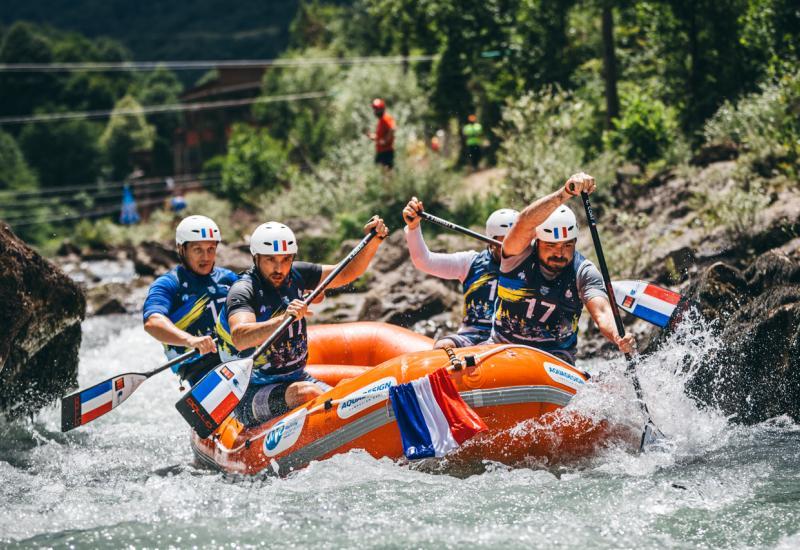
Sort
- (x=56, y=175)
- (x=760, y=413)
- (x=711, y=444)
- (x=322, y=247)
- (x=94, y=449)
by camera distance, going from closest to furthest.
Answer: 1. (x=711, y=444)
2. (x=760, y=413)
3. (x=94, y=449)
4. (x=322, y=247)
5. (x=56, y=175)

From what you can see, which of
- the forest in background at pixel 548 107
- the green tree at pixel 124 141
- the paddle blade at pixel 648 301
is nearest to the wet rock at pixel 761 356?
the paddle blade at pixel 648 301

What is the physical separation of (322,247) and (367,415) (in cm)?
1191

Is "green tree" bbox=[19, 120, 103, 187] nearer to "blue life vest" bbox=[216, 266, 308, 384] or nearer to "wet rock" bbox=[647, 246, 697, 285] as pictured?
"wet rock" bbox=[647, 246, 697, 285]

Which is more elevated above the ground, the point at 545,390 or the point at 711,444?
the point at 545,390

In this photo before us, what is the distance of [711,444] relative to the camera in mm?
7012

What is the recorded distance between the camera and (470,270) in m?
7.74

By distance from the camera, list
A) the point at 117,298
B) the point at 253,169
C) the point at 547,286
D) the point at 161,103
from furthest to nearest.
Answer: the point at 161,103 → the point at 253,169 → the point at 117,298 → the point at 547,286

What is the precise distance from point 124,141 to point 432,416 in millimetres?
75548

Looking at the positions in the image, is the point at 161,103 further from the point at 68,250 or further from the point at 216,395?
the point at 216,395

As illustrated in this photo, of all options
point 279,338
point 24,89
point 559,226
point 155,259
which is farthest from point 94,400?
point 24,89

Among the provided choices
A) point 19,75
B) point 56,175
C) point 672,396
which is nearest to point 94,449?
point 672,396

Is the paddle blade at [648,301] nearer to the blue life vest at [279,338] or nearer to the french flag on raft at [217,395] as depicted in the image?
the blue life vest at [279,338]

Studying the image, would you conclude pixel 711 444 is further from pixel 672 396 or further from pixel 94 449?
pixel 94 449

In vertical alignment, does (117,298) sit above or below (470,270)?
below
